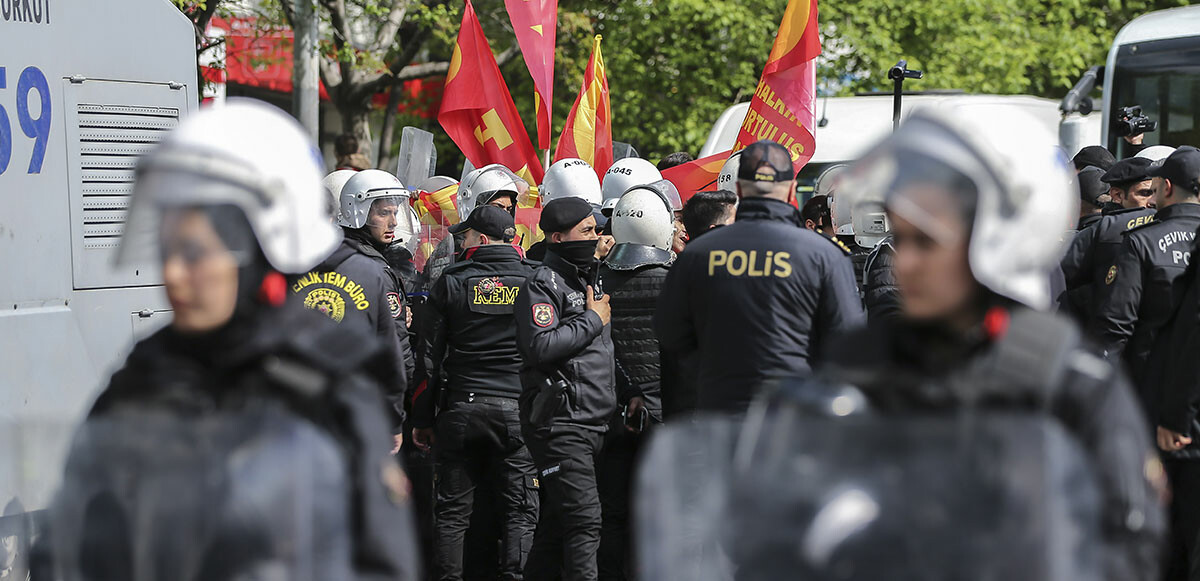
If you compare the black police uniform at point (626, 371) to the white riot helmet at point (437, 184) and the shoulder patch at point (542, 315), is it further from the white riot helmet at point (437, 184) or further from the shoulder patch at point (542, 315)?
the white riot helmet at point (437, 184)

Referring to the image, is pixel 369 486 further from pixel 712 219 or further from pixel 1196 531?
pixel 1196 531

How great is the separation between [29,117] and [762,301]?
10.3ft

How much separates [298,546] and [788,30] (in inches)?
320

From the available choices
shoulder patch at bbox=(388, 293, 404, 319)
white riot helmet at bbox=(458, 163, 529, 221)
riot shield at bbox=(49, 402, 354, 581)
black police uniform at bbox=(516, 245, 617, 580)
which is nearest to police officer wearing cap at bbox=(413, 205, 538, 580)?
shoulder patch at bbox=(388, 293, 404, 319)

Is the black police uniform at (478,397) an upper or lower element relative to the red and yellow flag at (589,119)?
lower

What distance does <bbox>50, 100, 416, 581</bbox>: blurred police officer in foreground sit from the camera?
224 centimetres

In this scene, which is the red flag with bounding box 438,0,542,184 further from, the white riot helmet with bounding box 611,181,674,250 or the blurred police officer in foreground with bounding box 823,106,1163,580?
the blurred police officer in foreground with bounding box 823,106,1163,580

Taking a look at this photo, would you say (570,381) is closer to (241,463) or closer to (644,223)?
(644,223)

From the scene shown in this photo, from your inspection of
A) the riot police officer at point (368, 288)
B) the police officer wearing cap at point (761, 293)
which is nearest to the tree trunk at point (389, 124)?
the riot police officer at point (368, 288)

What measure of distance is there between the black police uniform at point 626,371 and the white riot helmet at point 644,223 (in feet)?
0.47

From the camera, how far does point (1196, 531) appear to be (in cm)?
602

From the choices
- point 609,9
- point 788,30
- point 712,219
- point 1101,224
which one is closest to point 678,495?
point 712,219

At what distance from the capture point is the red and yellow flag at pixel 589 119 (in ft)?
36.0

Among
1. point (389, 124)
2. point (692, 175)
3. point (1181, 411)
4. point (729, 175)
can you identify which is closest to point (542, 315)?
point (729, 175)
